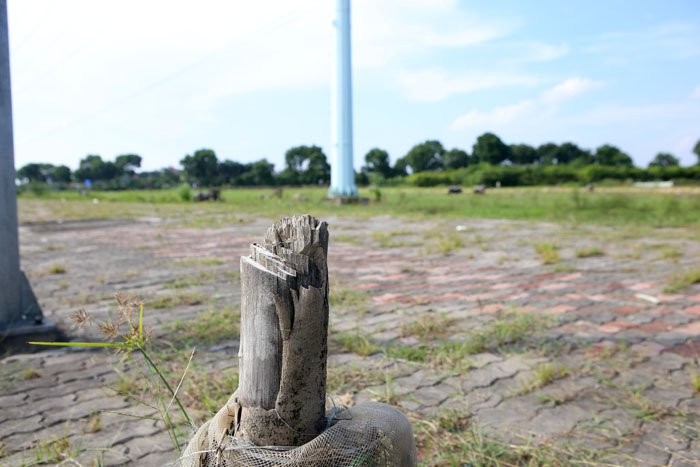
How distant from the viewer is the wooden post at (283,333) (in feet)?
4.06

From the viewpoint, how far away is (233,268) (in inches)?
253

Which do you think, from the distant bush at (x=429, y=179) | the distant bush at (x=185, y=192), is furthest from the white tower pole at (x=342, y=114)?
the distant bush at (x=429, y=179)

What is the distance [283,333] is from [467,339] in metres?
2.48

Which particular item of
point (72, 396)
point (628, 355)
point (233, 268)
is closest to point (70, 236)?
point (233, 268)

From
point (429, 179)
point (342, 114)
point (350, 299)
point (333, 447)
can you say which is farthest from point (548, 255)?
point (429, 179)

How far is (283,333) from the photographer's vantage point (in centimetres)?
125

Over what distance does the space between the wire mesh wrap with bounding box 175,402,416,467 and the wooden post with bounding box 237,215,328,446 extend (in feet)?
0.18

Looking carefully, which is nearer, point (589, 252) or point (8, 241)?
point (8, 241)

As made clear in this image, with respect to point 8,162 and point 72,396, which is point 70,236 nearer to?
A: point 8,162

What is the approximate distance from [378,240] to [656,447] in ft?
22.4

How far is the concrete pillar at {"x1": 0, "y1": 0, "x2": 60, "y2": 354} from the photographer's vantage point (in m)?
3.40

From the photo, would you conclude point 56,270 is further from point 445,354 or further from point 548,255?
point 548,255

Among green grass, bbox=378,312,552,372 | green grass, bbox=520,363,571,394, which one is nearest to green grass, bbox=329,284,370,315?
green grass, bbox=378,312,552,372

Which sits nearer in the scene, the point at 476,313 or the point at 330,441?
the point at 330,441
